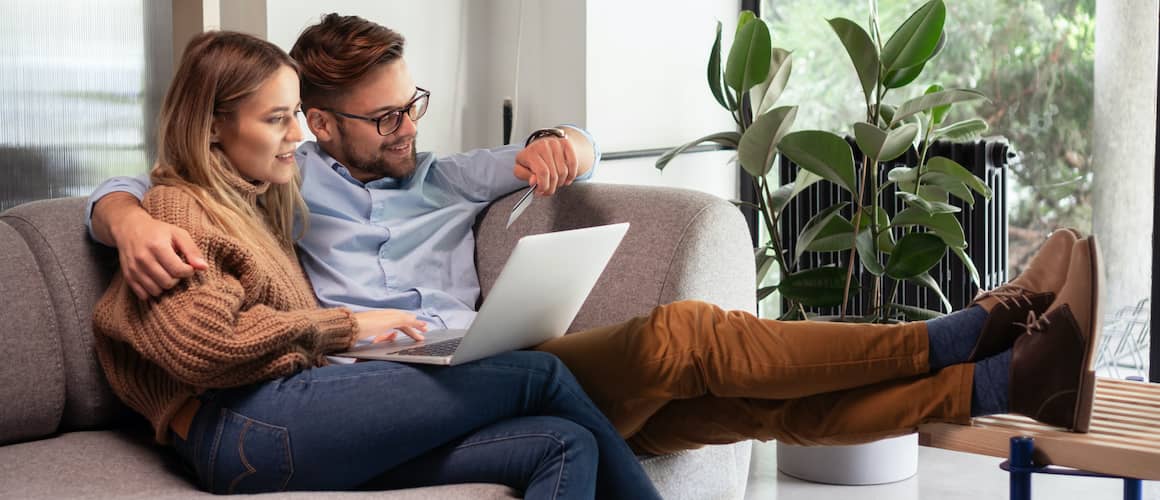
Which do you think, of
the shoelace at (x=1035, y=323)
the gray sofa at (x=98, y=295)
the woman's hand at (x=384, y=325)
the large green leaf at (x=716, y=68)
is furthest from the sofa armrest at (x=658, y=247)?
the large green leaf at (x=716, y=68)

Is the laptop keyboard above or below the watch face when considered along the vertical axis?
below

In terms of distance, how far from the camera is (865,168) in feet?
8.39

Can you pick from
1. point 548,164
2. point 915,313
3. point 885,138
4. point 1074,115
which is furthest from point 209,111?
point 1074,115

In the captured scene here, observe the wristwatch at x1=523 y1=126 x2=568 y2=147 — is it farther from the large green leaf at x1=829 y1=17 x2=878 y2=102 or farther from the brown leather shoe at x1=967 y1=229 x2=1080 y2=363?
the brown leather shoe at x1=967 y1=229 x2=1080 y2=363

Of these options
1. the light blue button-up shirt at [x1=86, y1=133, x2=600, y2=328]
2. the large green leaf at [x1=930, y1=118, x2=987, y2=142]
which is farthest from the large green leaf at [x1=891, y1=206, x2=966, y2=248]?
the light blue button-up shirt at [x1=86, y1=133, x2=600, y2=328]

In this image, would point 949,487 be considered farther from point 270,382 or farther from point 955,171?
point 270,382

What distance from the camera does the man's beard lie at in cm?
210

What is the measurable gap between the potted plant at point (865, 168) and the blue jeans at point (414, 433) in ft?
3.37

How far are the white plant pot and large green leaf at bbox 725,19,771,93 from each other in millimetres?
824

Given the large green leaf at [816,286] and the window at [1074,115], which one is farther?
the window at [1074,115]

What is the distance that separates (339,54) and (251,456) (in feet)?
2.69

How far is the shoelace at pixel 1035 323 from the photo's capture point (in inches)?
60.2

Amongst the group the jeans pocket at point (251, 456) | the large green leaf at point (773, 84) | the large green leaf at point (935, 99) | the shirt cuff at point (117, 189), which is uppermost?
the large green leaf at point (773, 84)

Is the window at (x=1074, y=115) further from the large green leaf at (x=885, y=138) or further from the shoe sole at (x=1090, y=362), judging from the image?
the shoe sole at (x=1090, y=362)
